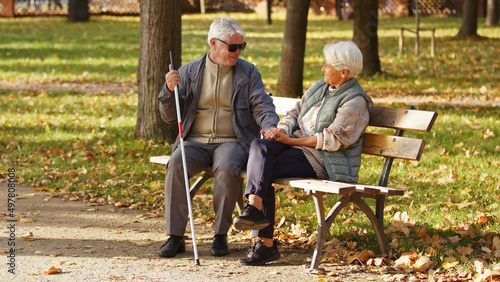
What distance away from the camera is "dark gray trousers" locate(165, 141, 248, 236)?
460cm

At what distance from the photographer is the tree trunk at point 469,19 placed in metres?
19.7

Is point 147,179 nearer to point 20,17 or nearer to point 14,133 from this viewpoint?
point 14,133

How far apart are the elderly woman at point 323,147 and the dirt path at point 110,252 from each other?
0.25m

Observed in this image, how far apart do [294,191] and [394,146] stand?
189 cm

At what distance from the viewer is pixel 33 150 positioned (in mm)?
8078

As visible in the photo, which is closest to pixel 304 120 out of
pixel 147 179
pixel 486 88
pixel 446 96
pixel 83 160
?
pixel 147 179

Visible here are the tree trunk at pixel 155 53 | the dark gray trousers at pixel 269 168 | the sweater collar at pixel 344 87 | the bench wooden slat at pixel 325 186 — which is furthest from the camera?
the tree trunk at pixel 155 53

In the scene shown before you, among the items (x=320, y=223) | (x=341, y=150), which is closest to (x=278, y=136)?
(x=341, y=150)

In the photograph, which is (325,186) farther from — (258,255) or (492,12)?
(492,12)

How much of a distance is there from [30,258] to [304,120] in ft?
6.69

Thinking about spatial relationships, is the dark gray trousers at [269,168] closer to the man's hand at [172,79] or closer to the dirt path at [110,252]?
the dirt path at [110,252]

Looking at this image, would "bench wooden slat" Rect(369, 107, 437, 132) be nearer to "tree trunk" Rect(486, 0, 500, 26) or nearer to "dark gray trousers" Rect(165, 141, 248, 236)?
"dark gray trousers" Rect(165, 141, 248, 236)

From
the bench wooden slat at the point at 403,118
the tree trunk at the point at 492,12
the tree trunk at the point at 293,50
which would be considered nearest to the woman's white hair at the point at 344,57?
the bench wooden slat at the point at 403,118

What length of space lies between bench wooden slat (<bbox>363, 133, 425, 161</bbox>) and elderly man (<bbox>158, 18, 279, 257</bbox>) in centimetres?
67
